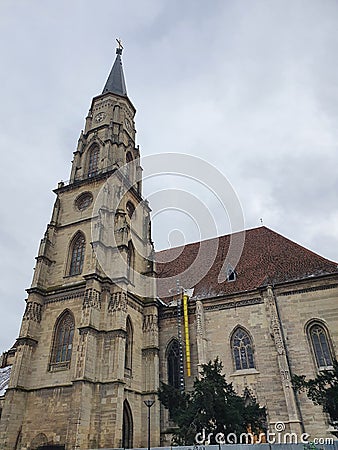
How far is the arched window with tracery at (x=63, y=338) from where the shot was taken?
1884cm

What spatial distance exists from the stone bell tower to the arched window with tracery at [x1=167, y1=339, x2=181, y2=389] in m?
1.10

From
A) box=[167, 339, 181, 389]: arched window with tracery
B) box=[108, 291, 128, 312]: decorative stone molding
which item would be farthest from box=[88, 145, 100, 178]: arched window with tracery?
box=[167, 339, 181, 389]: arched window with tracery

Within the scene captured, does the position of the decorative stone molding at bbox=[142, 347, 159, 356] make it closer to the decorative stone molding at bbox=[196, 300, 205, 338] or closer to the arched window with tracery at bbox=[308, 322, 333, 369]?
the decorative stone molding at bbox=[196, 300, 205, 338]

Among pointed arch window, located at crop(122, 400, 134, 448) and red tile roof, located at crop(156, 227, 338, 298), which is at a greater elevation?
red tile roof, located at crop(156, 227, 338, 298)

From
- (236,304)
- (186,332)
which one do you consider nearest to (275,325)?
(236,304)

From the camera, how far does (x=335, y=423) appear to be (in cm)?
1134

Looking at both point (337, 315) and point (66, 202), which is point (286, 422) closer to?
point (337, 315)

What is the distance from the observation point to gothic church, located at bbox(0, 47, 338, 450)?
673 inches

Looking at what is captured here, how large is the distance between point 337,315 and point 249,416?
814cm

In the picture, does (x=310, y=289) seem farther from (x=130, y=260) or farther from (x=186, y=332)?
(x=130, y=260)

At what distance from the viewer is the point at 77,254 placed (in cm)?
2241

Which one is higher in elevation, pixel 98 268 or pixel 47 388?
pixel 98 268

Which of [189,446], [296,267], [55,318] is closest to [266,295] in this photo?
[296,267]

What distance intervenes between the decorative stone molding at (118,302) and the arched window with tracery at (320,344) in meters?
9.51
